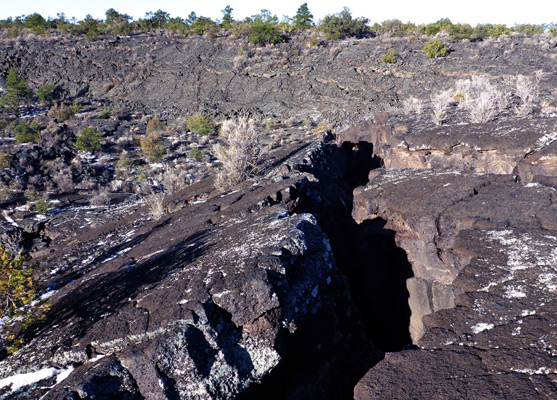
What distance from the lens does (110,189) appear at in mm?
14453

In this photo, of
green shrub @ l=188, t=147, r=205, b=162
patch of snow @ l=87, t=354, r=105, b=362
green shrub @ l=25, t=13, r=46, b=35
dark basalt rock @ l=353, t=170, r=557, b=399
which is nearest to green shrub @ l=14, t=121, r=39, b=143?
green shrub @ l=188, t=147, r=205, b=162

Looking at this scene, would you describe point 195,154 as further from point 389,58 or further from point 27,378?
point 389,58

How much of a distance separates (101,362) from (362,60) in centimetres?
2686

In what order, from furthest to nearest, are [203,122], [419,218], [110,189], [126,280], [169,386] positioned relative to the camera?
[203,122]
[110,189]
[419,218]
[126,280]
[169,386]

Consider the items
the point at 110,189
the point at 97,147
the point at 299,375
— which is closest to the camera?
the point at 299,375

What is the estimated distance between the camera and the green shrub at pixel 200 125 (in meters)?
20.6

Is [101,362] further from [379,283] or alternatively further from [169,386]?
[379,283]

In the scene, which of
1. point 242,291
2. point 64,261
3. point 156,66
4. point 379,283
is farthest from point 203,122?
point 242,291

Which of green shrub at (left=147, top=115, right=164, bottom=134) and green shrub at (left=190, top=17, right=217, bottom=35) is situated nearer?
green shrub at (left=147, top=115, right=164, bottom=134)

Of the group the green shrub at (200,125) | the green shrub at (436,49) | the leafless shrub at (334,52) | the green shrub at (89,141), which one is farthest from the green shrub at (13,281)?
the leafless shrub at (334,52)

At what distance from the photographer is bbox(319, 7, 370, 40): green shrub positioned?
100 feet

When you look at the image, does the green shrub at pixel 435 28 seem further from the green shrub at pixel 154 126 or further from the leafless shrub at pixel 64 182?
the leafless shrub at pixel 64 182

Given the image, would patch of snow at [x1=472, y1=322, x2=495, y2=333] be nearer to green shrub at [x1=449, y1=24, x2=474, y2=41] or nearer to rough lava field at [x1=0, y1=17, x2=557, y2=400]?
rough lava field at [x1=0, y1=17, x2=557, y2=400]

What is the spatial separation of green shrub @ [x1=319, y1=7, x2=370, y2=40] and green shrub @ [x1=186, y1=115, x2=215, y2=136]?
15.6 meters
